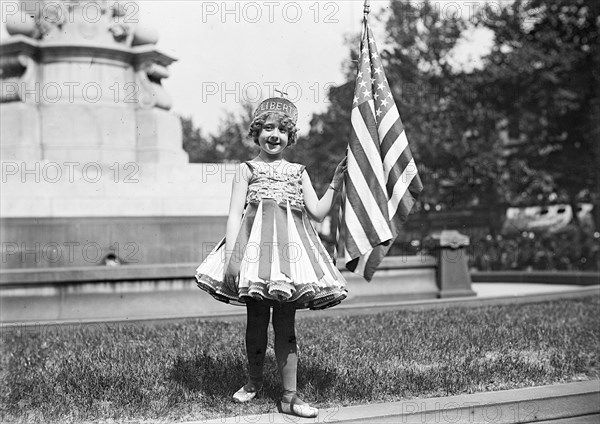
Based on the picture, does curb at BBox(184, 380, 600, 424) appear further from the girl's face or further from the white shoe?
the girl's face

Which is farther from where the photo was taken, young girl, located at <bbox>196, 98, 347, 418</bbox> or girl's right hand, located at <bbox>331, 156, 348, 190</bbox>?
girl's right hand, located at <bbox>331, 156, 348, 190</bbox>

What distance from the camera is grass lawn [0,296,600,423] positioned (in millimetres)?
5586

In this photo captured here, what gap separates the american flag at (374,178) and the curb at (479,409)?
1004 millimetres

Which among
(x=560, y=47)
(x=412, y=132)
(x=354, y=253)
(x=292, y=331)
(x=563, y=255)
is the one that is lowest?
(x=563, y=255)

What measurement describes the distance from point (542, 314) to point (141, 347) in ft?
17.8

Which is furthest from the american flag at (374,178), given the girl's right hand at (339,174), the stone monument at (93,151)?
the stone monument at (93,151)

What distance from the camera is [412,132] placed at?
106ft

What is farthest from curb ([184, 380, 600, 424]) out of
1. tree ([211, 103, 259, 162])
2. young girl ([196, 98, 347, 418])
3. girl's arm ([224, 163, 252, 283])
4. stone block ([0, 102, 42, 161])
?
tree ([211, 103, 259, 162])

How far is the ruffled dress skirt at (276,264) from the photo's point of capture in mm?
4996

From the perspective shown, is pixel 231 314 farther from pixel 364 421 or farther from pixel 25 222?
pixel 364 421

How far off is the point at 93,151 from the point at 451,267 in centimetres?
589

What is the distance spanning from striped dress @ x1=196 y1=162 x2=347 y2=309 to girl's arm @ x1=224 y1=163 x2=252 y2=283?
0.03 m

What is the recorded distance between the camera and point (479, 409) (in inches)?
212

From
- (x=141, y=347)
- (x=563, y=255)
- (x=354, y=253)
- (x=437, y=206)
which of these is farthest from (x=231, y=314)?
(x=437, y=206)
